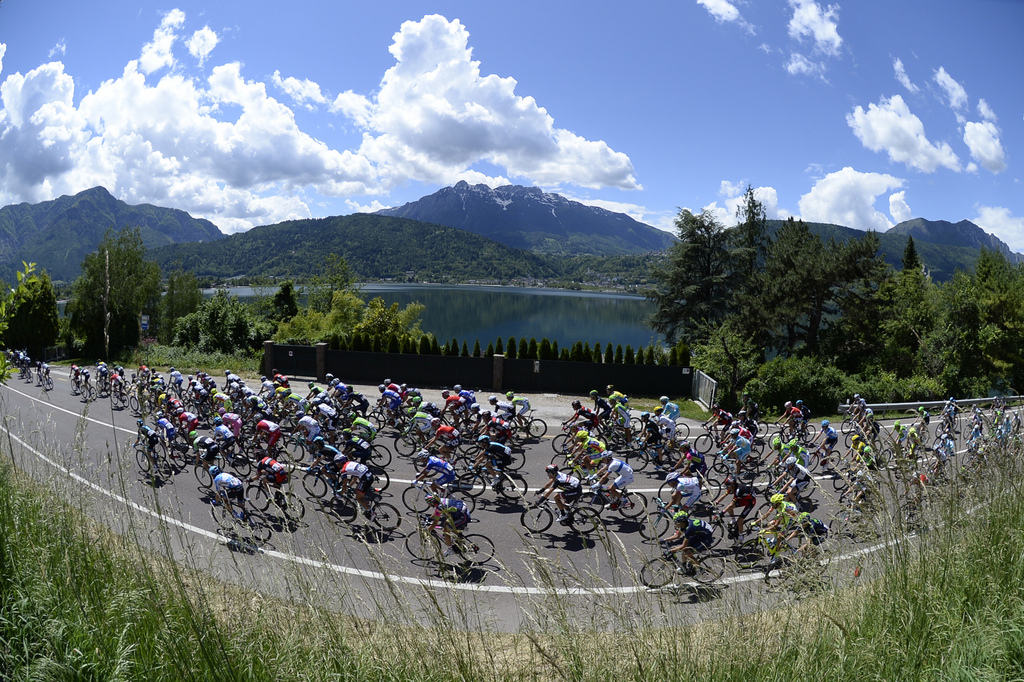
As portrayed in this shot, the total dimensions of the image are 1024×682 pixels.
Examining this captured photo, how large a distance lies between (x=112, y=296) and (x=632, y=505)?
49724 mm

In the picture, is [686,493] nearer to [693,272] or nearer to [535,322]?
[693,272]

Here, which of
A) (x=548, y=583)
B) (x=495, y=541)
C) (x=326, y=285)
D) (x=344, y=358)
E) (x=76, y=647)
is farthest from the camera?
(x=326, y=285)

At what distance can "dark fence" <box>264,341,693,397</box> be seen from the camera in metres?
26.4

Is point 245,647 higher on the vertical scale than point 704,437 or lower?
higher

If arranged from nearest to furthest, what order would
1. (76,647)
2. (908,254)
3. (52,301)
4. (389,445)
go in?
(76,647) < (389,445) < (52,301) < (908,254)

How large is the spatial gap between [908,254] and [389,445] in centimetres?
5878

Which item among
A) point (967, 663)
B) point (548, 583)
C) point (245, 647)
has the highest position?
point (548, 583)

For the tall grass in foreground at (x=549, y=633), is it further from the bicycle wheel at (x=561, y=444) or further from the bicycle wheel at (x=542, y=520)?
the bicycle wheel at (x=561, y=444)

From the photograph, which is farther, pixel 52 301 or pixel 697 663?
pixel 52 301

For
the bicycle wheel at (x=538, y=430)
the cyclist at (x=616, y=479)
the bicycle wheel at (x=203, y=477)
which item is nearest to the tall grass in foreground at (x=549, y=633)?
the cyclist at (x=616, y=479)

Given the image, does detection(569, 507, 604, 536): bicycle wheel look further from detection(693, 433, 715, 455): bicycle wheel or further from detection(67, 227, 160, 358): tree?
detection(67, 227, 160, 358): tree

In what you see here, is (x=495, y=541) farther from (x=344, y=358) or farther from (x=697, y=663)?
(x=344, y=358)

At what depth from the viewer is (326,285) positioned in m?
62.3

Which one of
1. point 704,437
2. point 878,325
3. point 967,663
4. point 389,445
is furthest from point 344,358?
point 878,325
